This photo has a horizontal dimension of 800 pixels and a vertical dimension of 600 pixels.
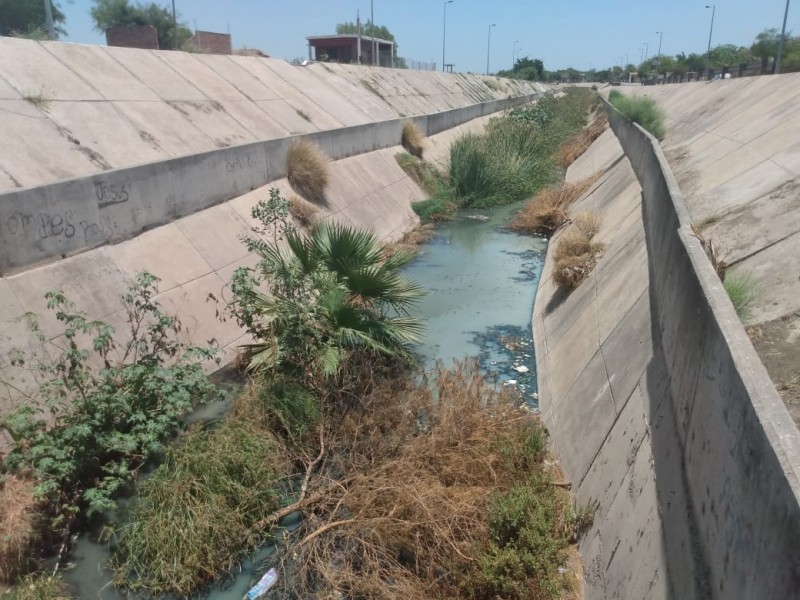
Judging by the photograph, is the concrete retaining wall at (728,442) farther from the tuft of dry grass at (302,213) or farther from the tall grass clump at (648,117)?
the tall grass clump at (648,117)

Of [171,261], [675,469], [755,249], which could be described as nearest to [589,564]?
[675,469]

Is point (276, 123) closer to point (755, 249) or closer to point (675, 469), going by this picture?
point (755, 249)

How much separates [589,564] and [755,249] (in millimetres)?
4491

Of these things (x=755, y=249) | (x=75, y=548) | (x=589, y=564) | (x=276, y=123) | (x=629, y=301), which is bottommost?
(x=75, y=548)

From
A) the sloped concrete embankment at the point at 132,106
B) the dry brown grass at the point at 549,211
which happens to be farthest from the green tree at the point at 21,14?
the dry brown grass at the point at 549,211

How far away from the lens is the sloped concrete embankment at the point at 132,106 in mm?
8852

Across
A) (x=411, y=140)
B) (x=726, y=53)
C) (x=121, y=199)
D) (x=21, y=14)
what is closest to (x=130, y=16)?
(x=21, y=14)

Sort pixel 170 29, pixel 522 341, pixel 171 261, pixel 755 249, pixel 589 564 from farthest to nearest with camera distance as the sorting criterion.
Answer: pixel 170 29 < pixel 522 341 < pixel 171 261 < pixel 755 249 < pixel 589 564

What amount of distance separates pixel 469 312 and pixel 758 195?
508 centimetres

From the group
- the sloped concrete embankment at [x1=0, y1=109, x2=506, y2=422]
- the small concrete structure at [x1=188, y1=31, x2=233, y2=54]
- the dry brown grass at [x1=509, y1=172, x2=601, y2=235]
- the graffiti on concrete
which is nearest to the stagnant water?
the dry brown grass at [x1=509, y1=172, x2=601, y2=235]

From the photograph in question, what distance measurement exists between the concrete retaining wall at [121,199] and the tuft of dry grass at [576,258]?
638 cm

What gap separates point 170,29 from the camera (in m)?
48.3

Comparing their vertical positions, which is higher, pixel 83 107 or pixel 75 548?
pixel 83 107

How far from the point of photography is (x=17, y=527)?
5105 millimetres
